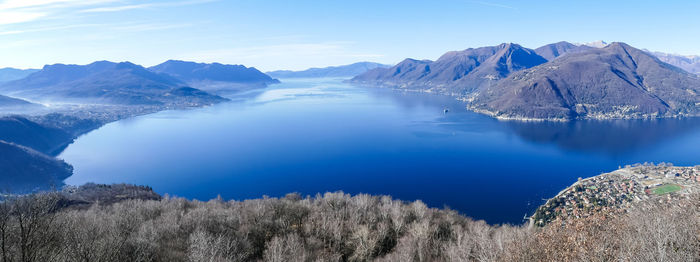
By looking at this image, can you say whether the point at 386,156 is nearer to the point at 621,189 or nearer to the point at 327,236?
the point at 621,189

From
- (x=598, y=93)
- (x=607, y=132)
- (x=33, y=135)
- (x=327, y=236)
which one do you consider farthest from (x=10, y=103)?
(x=598, y=93)

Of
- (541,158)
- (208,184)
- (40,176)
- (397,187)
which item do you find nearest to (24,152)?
(40,176)

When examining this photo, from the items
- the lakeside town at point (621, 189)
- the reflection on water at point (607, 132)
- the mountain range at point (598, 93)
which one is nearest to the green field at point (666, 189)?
the lakeside town at point (621, 189)

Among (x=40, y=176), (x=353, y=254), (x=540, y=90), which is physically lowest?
(x=40, y=176)

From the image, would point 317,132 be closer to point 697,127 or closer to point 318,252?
point 318,252

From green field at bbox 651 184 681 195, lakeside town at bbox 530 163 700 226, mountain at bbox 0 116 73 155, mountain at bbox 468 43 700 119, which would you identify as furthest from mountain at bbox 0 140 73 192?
mountain at bbox 468 43 700 119

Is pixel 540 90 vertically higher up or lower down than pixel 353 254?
higher up
